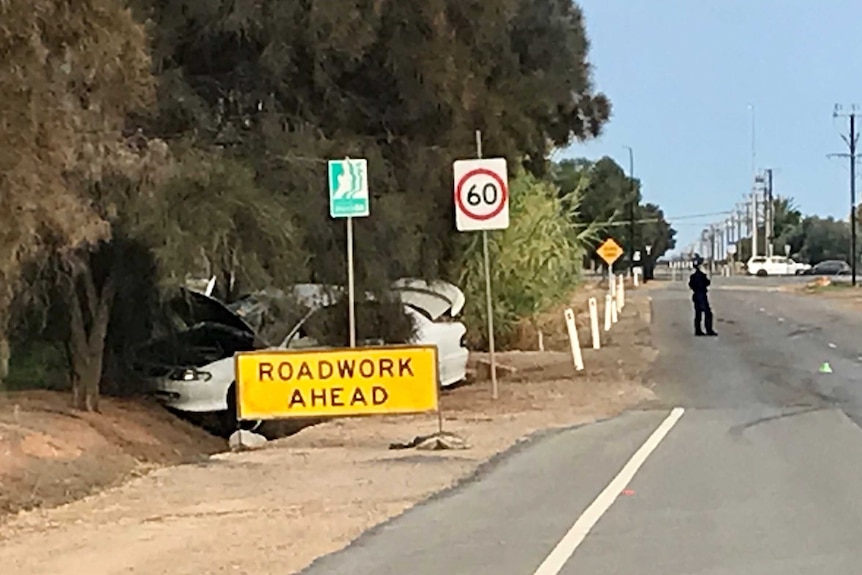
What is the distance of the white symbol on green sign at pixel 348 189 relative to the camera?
16422mm

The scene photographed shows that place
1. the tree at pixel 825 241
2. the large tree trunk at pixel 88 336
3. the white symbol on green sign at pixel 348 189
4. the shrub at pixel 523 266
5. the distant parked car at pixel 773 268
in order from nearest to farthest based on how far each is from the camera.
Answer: the white symbol on green sign at pixel 348 189
the large tree trunk at pixel 88 336
the shrub at pixel 523 266
the distant parked car at pixel 773 268
the tree at pixel 825 241

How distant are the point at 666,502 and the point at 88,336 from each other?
405 inches

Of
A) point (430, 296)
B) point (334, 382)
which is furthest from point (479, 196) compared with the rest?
point (430, 296)

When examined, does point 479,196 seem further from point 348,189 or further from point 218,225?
point 218,225

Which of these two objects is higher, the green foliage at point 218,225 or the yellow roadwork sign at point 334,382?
the green foliage at point 218,225

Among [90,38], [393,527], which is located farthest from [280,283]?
[393,527]

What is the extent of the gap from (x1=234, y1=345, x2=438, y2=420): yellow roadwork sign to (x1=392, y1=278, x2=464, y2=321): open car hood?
6.27 m

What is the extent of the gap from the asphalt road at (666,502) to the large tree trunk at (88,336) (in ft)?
20.9

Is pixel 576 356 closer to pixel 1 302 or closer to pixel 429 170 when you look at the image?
pixel 429 170

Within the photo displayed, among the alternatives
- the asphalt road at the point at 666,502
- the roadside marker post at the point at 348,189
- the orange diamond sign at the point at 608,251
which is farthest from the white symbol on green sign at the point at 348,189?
the orange diamond sign at the point at 608,251

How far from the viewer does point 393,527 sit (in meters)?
11.0

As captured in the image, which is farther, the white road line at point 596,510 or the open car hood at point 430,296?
the open car hood at point 430,296

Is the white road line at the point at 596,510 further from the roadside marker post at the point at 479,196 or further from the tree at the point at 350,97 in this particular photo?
the tree at the point at 350,97

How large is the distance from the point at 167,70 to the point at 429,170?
14.2ft
